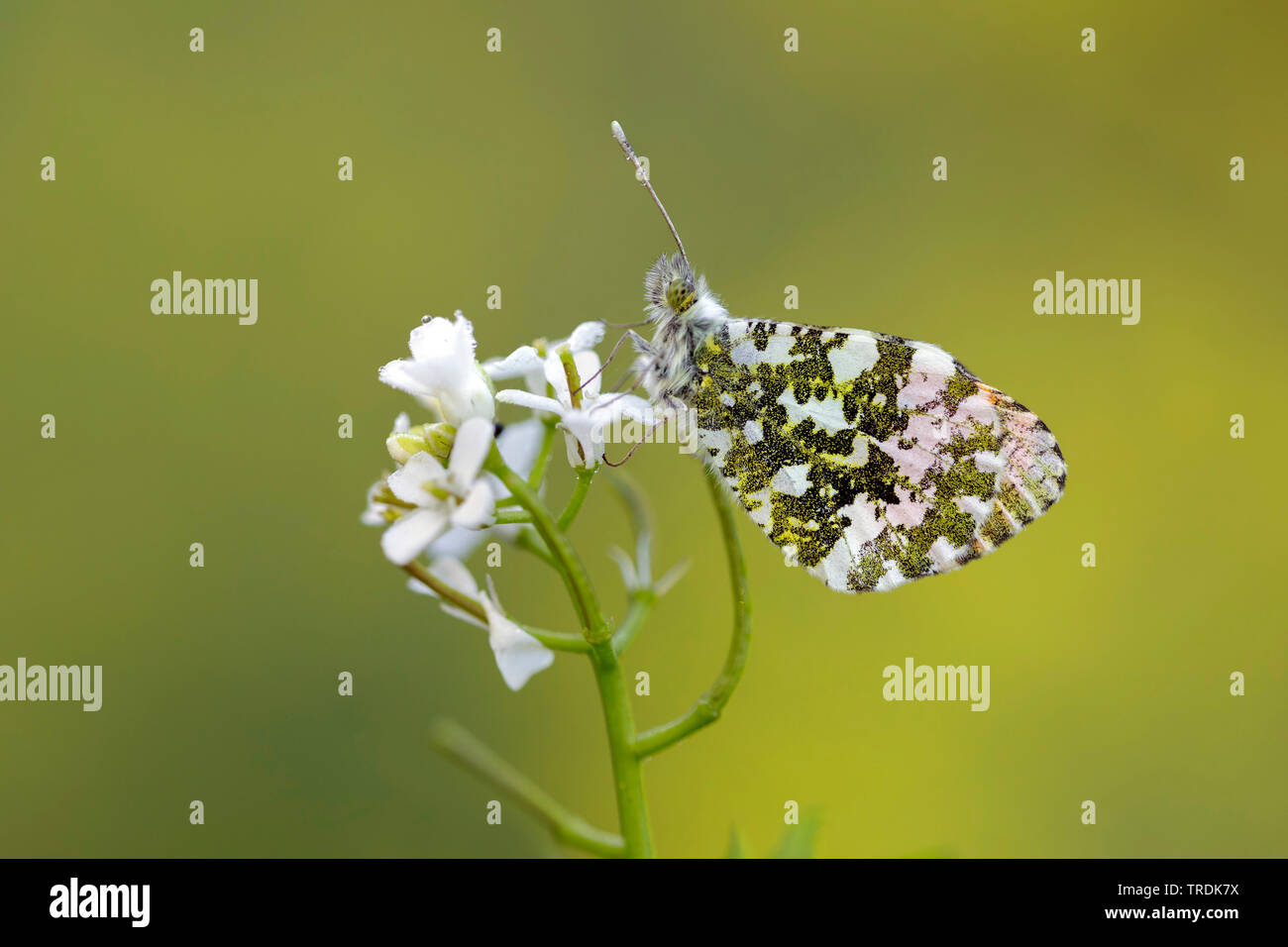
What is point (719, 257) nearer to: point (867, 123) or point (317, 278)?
point (867, 123)

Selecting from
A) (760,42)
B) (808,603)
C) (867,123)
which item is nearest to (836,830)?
(808,603)

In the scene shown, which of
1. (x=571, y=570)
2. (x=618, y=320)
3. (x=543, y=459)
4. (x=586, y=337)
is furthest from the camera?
(x=618, y=320)

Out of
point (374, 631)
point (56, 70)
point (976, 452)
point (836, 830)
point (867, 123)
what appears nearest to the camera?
point (976, 452)

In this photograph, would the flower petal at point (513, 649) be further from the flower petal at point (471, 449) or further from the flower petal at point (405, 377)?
the flower petal at point (405, 377)

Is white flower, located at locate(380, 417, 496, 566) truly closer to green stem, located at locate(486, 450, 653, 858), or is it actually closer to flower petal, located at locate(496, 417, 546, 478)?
green stem, located at locate(486, 450, 653, 858)

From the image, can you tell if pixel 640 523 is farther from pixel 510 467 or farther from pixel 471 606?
pixel 471 606

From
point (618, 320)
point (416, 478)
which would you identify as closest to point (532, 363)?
point (416, 478)

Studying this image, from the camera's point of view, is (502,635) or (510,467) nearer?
(502,635)
